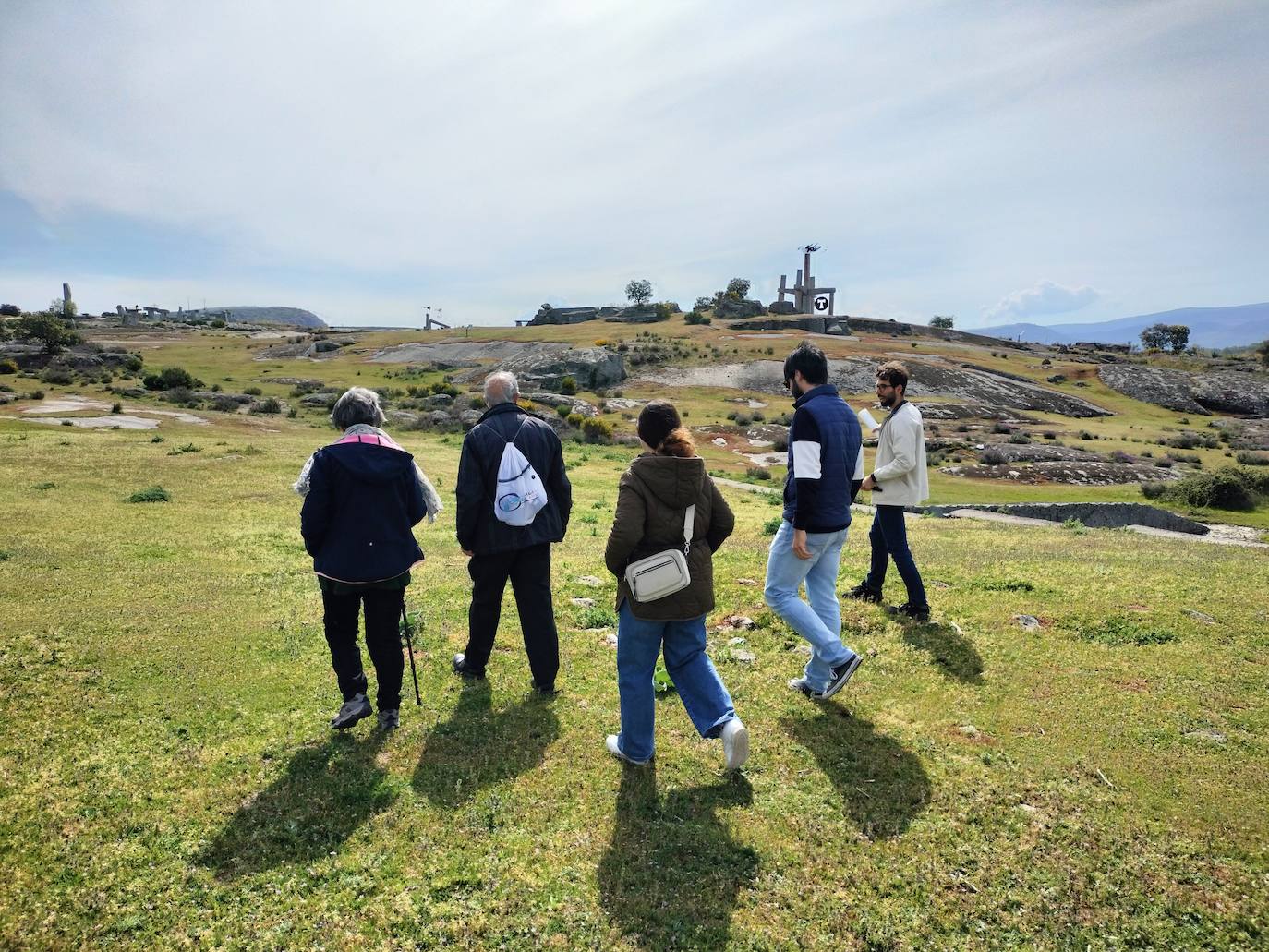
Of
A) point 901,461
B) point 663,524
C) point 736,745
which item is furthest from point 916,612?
point 663,524

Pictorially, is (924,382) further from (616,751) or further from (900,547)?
(616,751)

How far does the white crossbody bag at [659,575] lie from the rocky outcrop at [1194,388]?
80.2m

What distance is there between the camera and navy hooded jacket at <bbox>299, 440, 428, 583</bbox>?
5059mm

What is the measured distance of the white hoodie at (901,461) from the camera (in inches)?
285

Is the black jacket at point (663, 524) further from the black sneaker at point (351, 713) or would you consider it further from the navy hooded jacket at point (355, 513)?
the black sneaker at point (351, 713)

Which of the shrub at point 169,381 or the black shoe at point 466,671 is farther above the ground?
the shrub at point 169,381

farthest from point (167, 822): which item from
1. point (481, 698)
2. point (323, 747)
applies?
point (481, 698)

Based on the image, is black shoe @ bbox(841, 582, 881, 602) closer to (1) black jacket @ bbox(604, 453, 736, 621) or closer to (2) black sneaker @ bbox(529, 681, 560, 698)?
(2) black sneaker @ bbox(529, 681, 560, 698)

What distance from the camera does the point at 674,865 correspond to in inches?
161

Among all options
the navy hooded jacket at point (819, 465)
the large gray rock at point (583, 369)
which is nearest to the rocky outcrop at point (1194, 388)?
the large gray rock at point (583, 369)

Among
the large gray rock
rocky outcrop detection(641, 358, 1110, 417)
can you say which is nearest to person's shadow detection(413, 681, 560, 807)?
the large gray rock

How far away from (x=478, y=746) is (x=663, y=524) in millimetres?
2398

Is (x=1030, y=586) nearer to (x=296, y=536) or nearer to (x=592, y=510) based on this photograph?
(x=592, y=510)

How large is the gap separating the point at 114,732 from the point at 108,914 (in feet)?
7.09
